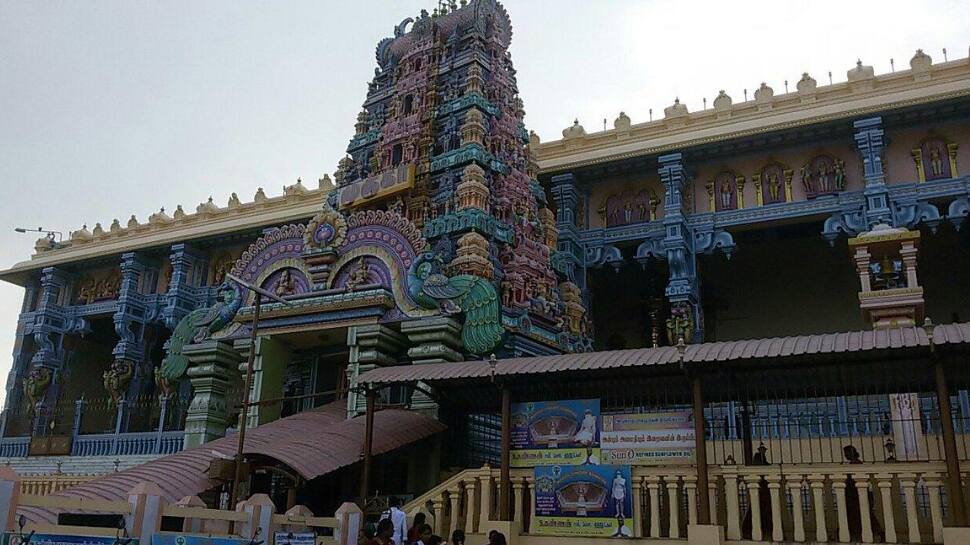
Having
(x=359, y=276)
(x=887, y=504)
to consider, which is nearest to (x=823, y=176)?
(x=359, y=276)

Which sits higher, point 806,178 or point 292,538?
point 806,178

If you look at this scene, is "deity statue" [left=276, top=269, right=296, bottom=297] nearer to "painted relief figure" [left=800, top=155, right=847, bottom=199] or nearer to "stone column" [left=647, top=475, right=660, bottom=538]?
"stone column" [left=647, top=475, right=660, bottom=538]

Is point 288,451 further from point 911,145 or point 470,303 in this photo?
point 911,145

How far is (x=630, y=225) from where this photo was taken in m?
23.6

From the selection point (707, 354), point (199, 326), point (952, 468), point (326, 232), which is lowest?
point (952, 468)

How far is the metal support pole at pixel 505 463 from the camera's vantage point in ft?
42.3

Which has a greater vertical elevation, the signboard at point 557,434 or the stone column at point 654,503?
the signboard at point 557,434

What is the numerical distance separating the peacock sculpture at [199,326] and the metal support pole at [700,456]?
11693 mm

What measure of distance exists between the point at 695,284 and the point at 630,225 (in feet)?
8.25

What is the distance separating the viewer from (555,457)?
13.6 m

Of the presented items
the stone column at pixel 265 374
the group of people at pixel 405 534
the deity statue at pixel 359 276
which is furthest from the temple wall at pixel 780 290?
the group of people at pixel 405 534

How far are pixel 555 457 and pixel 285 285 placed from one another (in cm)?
883

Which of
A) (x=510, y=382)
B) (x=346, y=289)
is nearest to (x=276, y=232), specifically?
(x=346, y=289)

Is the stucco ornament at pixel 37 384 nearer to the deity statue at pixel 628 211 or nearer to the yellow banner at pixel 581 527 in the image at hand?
the deity statue at pixel 628 211
